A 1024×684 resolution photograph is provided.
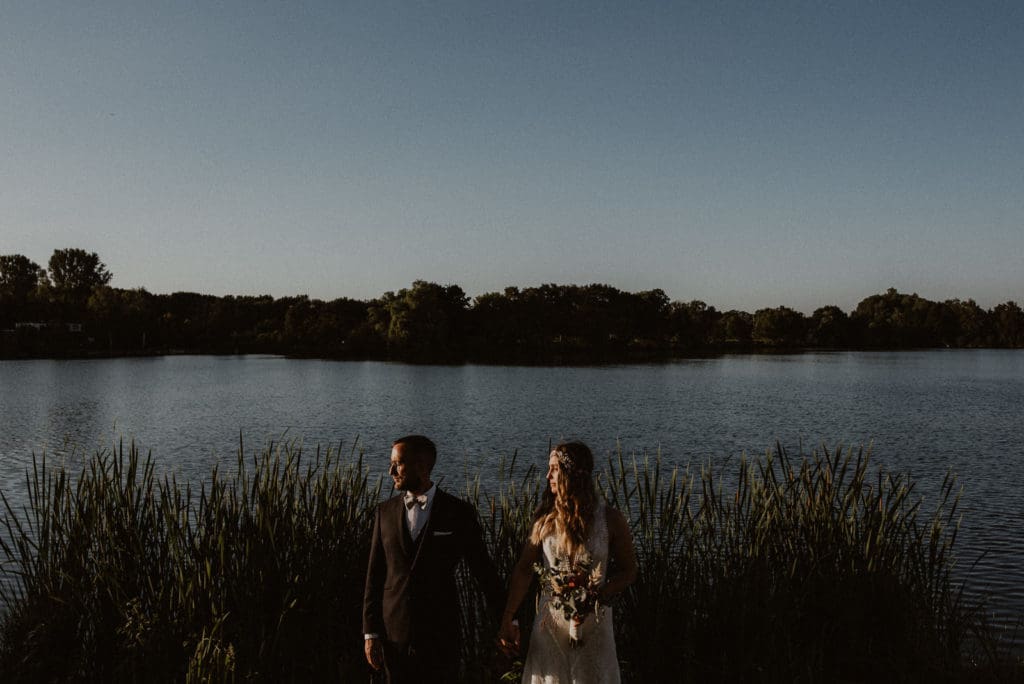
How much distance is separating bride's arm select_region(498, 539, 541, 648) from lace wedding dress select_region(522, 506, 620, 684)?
10 centimetres

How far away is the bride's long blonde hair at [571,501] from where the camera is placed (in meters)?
4.01

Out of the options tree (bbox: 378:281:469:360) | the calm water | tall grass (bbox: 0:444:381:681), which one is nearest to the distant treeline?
tree (bbox: 378:281:469:360)

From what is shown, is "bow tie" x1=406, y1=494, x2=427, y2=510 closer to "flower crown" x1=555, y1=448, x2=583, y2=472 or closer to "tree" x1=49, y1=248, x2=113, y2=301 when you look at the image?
"flower crown" x1=555, y1=448, x2=583, y2=472

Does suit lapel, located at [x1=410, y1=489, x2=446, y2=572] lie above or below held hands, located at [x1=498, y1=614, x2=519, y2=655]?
above

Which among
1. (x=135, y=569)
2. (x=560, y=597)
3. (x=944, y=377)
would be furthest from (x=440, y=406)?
(x=944, y=377)

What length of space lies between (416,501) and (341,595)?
2573mm

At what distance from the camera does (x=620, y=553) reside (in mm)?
4215

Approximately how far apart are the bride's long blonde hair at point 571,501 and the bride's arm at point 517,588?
0.42 ft

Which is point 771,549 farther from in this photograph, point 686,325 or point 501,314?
point 686,325

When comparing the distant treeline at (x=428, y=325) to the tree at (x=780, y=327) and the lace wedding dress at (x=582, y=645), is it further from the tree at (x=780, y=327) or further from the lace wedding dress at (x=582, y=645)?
the lace wedding dress at (x=582, y=645)

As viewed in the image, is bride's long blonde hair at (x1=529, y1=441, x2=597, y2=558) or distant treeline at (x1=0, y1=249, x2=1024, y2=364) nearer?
bride's long blonde hair at (x1=529, y1=441, x2=597, y2=558)

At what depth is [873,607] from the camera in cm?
702

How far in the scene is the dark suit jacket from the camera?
4.38 metres

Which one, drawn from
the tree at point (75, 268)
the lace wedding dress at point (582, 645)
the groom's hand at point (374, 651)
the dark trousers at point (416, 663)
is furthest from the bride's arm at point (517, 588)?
the tree at point (75, 268)
